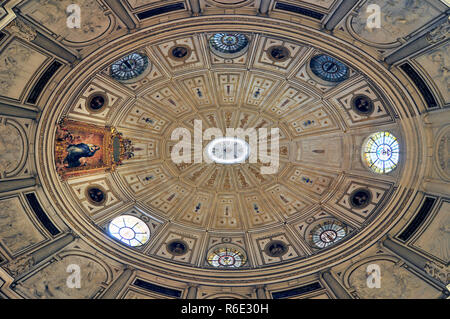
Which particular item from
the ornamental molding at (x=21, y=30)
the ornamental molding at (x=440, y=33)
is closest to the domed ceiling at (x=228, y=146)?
the ornamental molding at (x=440, y=33)

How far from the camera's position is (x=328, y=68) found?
2025 centimetres

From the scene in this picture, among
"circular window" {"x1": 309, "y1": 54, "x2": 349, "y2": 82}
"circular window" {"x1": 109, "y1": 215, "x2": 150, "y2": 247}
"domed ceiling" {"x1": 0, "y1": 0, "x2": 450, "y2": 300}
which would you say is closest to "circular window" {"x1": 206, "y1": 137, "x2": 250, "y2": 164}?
"domed ceiling" {"x1": 0, "y1": 0, "x2": 450, "y2": 300}

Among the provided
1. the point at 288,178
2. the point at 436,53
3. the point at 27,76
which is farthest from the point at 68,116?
the point at 436,53

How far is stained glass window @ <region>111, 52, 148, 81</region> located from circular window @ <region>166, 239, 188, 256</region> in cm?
1167

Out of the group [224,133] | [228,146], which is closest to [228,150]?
[228,146]

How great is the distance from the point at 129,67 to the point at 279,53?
9.31m

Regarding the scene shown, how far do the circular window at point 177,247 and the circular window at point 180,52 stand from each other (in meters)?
12.7

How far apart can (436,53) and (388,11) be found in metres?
2.94

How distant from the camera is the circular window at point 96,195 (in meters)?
21.7

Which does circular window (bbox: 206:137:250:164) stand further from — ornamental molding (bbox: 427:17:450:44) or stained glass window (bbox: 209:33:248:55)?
ornamental molding (bbox: 427:17:450:44)

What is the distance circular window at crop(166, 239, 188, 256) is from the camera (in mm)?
23281

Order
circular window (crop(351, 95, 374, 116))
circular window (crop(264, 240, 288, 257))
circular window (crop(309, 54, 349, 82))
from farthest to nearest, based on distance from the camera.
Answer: circular window (crop(264, 240, 288, 257)), circular window (crop(351, 95, 374, 116)), circular window (crop(309, 54, 349, 82))

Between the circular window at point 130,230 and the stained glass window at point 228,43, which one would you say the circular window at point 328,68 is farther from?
the circular window at point 130,230

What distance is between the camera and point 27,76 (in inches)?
637
